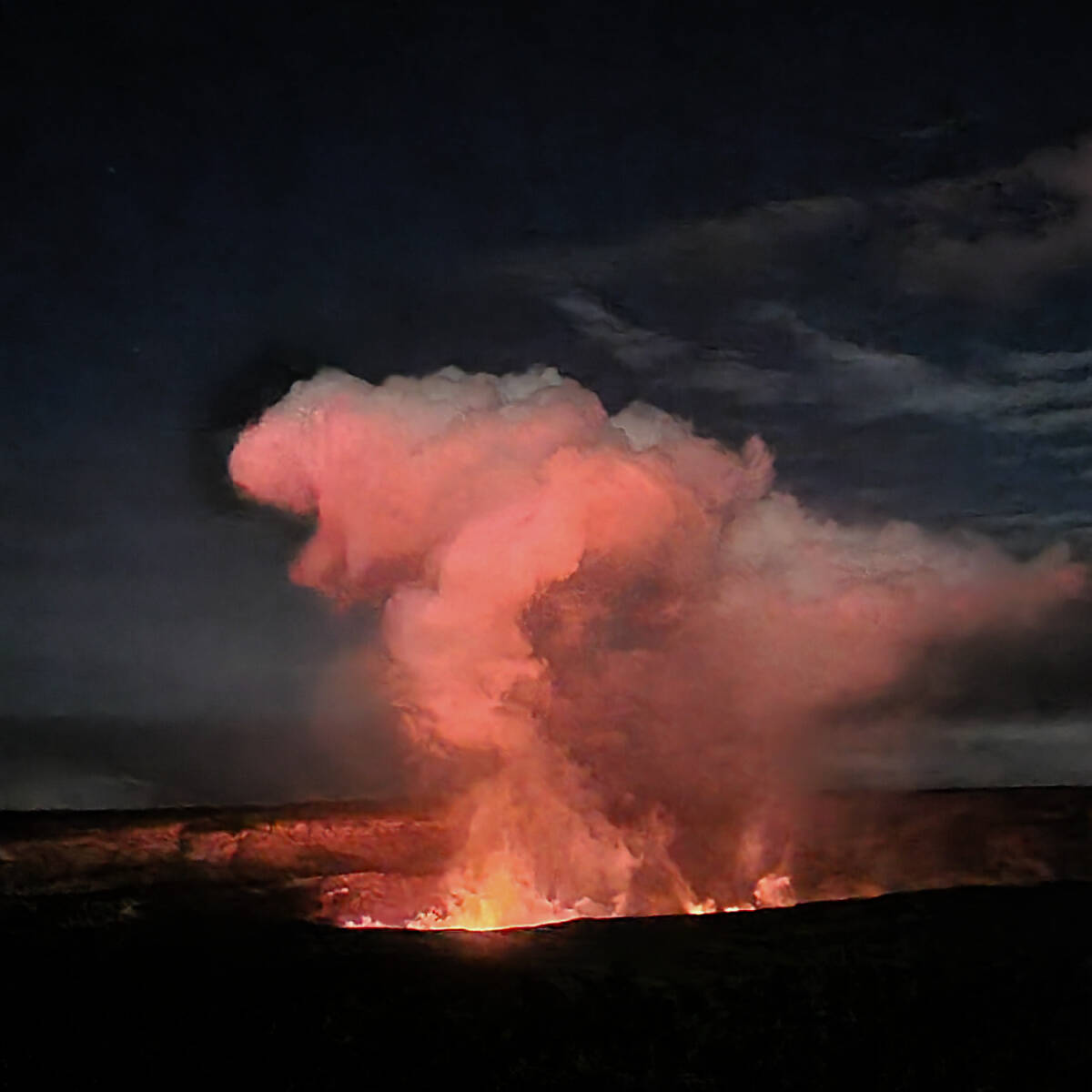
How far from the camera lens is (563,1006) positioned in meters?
16.2

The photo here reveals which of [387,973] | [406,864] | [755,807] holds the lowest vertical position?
[387,973]

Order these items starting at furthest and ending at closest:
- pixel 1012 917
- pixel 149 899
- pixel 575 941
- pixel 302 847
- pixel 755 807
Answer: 1. pixel 755 807
2. pixel 302 847
3. pixel 149 899
4. pixel 1012 917
5. pixel 575 941

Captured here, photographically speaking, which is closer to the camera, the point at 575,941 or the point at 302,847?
the point at 575,941

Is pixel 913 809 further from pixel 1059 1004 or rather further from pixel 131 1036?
pixel 131 1036

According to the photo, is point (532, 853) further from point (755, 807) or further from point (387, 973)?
point (387, 973)

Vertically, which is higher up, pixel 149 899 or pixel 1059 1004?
pixel 149 899

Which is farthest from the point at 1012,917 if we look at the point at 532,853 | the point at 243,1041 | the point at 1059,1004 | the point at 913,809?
the point at 913,809

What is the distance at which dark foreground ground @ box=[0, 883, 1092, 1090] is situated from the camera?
1451 cm

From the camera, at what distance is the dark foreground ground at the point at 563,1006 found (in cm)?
1451

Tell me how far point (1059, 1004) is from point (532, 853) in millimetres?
28315

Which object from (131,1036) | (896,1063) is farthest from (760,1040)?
(131,1036)

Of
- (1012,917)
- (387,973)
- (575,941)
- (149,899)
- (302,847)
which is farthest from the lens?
(302,847)

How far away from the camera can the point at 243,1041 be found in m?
14.7

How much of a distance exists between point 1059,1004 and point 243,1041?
11909mm
